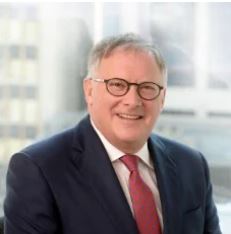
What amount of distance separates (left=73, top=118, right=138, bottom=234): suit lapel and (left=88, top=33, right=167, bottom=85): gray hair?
225 millimetres

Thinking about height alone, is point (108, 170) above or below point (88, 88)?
below

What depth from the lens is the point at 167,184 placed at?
158 cm

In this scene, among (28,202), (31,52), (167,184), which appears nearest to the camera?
(28,202)

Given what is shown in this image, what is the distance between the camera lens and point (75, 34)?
2277 mm

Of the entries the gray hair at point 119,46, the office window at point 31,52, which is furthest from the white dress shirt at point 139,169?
the office window at point 31,52

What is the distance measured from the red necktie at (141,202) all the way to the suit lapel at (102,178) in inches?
1.8

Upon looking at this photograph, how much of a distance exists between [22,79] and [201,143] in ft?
3.13

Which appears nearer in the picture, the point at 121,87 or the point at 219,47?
the point at 121,87

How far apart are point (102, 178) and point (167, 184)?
0.25 metres

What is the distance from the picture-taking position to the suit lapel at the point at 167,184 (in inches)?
59.6

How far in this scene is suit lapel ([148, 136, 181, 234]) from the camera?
4.97 feet

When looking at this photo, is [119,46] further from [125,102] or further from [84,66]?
[84,66]

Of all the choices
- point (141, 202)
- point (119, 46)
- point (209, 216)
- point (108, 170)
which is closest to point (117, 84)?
point (119, 46)

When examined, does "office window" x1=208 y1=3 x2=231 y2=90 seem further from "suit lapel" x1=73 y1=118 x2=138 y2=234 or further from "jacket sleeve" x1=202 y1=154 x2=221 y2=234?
"suit lapel" x1=73 y1=118 x2=138 y2=234
